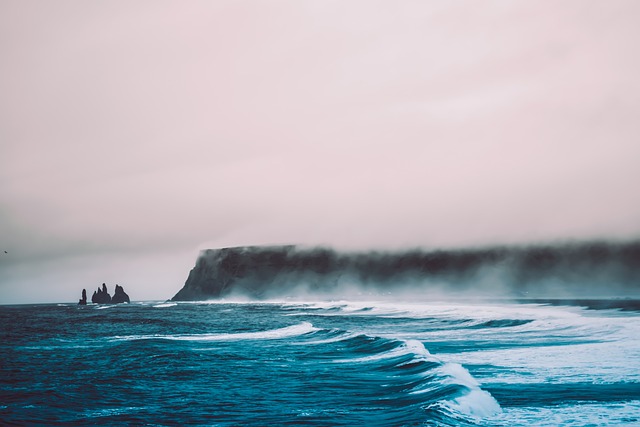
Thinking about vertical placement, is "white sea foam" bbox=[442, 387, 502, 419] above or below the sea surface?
above

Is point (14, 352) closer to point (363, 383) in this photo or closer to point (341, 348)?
point (341, 348)

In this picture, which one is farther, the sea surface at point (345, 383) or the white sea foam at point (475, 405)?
the sea surface at point (345, 383)

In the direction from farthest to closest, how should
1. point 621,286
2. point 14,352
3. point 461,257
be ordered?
1. point 461,257
2. point 621,286
3. point 14,352

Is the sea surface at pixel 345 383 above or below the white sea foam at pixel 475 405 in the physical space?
below

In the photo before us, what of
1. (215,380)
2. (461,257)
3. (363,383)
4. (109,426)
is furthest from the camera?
(461,257)

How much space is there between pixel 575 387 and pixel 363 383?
21.3 feet

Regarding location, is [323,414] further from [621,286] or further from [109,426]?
[621,286]

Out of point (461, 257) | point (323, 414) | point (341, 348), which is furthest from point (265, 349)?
point (461, 257)

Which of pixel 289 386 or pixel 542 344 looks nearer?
pixel 289 386

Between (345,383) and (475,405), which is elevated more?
(475,405)

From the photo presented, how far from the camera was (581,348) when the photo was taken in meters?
24.6

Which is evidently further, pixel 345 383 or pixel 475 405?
pixel 345 383

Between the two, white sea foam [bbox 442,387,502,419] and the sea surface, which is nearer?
white sea foam [bbox 442,387,502,419]

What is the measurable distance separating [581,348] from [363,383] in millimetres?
11733
